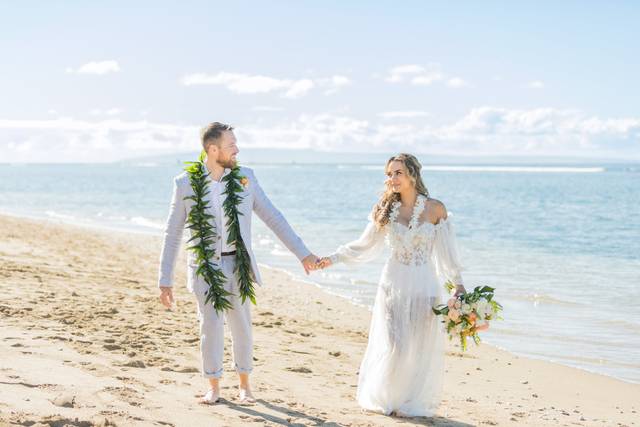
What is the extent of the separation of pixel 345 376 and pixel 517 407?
1.62 m

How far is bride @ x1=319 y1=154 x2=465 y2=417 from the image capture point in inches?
223

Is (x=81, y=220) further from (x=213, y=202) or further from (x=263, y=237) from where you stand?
(x=213, y=202)

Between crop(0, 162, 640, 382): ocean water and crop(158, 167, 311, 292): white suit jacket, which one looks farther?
crop(0, 162, 640, 382): ocean water

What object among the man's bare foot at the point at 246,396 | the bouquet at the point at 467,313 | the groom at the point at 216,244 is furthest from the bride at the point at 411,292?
the groom at the point at 216,244

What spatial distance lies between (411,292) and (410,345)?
15.8 inches

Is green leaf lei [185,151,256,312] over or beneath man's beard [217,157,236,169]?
beneath

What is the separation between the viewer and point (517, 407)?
656 centimetres

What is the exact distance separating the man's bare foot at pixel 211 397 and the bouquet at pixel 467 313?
1711mm

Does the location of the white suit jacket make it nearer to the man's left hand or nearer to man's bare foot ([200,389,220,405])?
the man's left hand

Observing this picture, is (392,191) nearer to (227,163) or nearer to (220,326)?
(227,163)

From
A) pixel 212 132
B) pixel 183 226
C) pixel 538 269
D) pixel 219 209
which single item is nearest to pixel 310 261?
pixel 219 209

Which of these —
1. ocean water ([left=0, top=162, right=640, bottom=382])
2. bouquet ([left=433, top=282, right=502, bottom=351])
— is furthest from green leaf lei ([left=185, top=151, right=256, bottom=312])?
ocean water ([left=0, top=162, right=640, bottom=382])

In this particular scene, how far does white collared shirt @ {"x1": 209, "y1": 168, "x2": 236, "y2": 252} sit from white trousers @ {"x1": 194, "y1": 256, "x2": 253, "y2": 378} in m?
0.11

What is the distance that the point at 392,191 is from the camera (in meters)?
5.72
